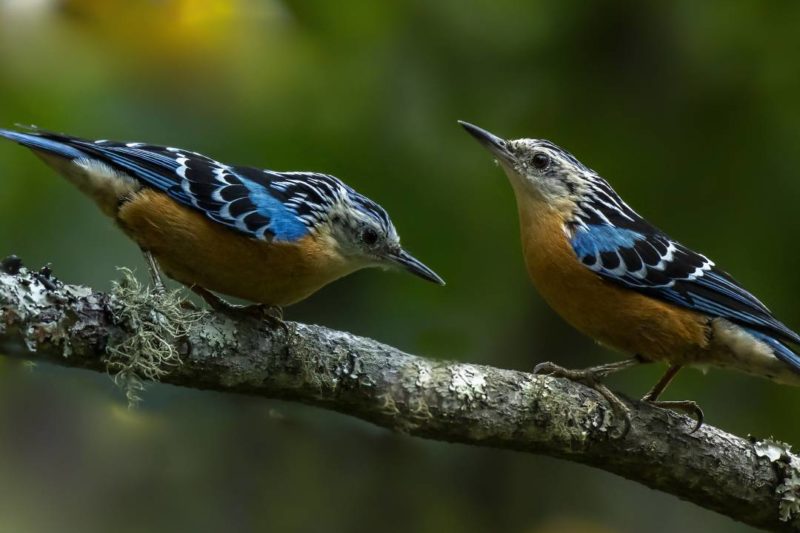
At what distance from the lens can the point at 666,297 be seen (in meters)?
4.82

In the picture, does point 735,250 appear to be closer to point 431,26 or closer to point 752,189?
point 752,189

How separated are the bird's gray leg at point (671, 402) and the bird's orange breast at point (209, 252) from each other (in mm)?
1757

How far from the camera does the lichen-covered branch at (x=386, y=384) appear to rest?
3.25 meters

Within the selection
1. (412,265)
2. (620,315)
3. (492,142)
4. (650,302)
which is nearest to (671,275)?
(650,302)

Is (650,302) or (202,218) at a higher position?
(650,302)

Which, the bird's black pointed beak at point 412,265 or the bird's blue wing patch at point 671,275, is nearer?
the bird's black pointed beak at point 412,265

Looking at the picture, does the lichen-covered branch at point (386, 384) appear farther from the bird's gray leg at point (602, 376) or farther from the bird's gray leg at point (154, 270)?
the bird's gray leg at point (154, 270)

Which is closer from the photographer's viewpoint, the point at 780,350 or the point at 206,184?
the point at 206,184

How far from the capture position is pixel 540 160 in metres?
5.23

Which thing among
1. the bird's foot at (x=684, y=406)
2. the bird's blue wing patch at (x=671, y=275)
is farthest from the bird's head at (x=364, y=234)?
the bird's foot at (x=684, y=406)

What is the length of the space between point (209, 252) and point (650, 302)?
208 cm

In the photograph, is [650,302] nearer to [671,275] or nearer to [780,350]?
[671,275]

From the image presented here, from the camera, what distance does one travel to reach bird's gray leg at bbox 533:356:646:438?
4305 millimetres

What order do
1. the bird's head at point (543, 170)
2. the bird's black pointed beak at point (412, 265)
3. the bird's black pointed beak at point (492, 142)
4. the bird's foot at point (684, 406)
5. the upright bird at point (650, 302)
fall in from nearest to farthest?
the bird's black pointed beak at point (412, 265) < the bird's foot at point (684, 406) < the upright bird at point (650, 302) < the bird's black pointed beak at point (492, 142) < the bird's head at point (543, 170)
